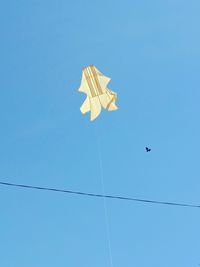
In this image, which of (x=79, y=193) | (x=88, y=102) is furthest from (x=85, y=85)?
(x=79, y=193)

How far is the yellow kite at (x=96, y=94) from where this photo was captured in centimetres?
1189

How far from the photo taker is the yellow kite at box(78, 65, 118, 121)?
1189cm

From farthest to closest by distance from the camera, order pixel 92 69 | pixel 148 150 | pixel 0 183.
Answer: pixel 148 150 < pixel 92 69 < pixel 0 183

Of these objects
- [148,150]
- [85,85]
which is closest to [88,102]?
[85,85]

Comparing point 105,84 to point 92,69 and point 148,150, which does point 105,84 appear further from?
point 148,150

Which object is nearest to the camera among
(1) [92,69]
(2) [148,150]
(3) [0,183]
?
(3) [0,183]

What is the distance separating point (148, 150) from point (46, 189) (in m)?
5.42

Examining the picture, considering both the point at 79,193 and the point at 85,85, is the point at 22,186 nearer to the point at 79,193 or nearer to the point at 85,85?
the point at 79,193

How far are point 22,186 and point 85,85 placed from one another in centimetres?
382

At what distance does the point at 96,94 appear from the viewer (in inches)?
477

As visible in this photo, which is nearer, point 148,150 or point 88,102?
point 88,102

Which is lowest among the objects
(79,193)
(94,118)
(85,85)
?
(79,193)

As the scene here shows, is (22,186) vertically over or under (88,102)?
under

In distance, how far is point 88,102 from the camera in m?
12.1
